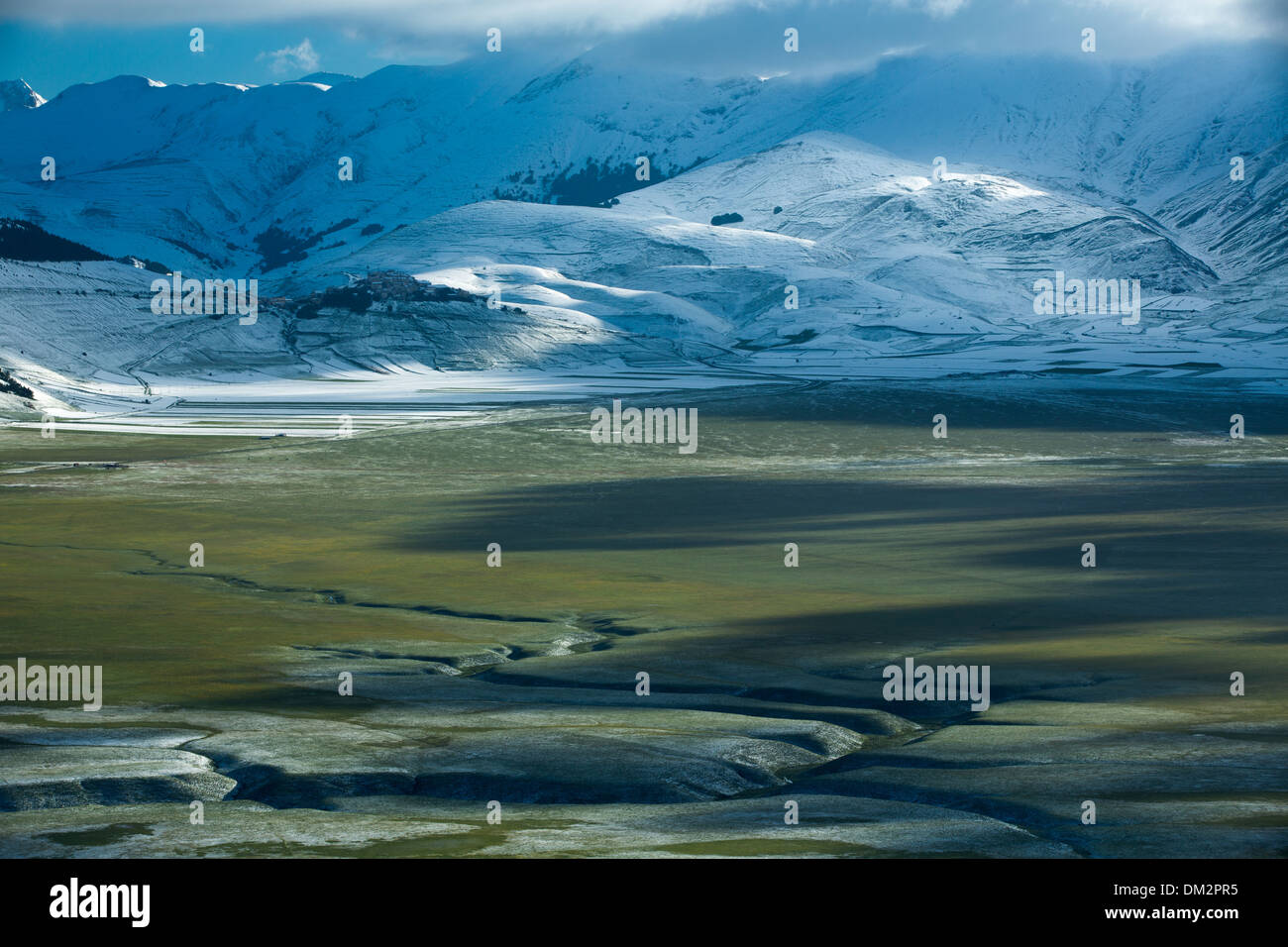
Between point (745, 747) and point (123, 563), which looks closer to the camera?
point (745, 747)

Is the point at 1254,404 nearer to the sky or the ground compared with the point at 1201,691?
nearer to the sky

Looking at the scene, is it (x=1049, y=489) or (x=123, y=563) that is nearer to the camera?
A: (x=123, y=563)

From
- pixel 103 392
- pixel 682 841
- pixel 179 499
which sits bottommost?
pixel 682 841
